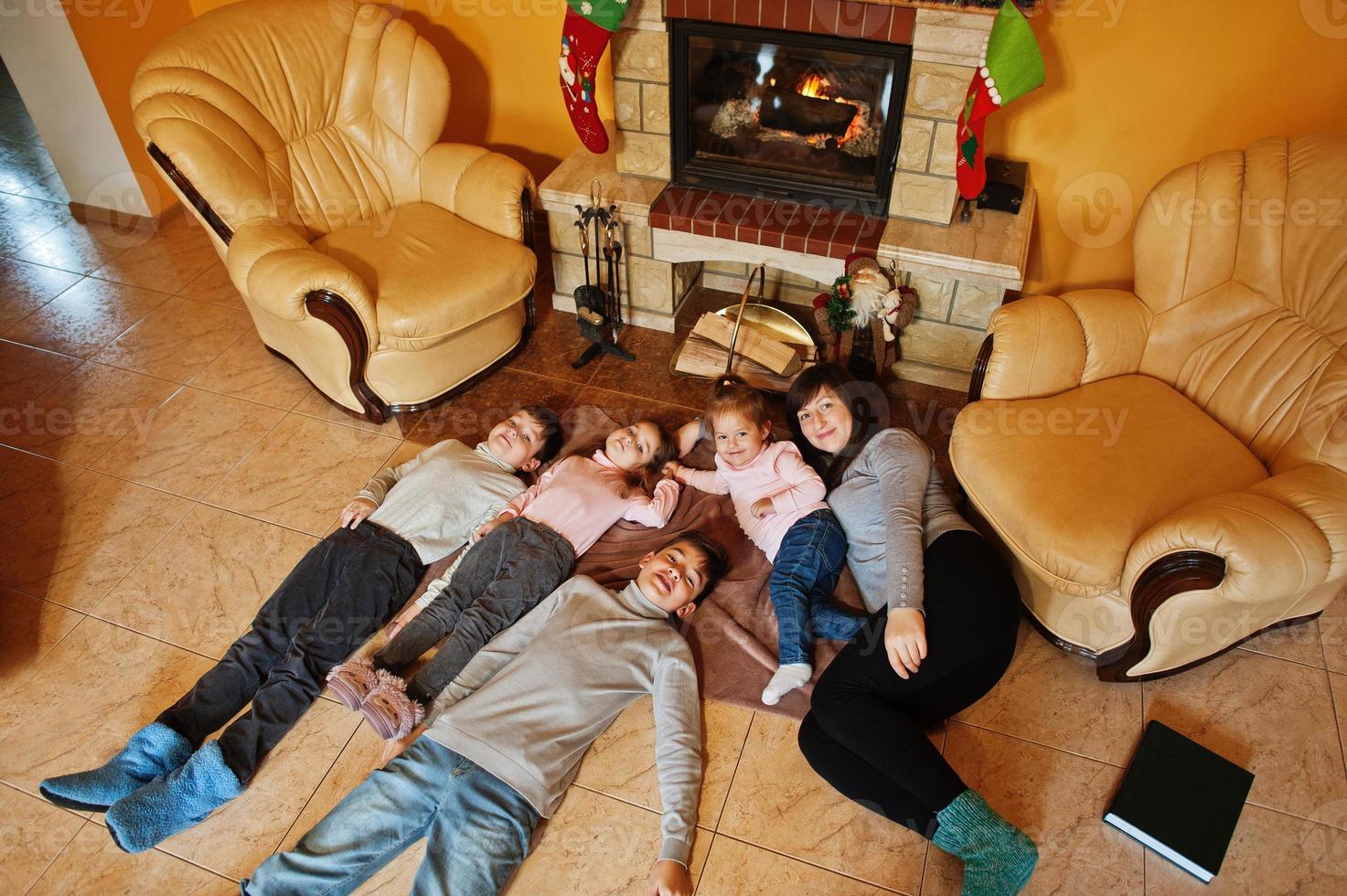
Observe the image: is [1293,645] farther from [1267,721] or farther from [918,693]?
[918,693]

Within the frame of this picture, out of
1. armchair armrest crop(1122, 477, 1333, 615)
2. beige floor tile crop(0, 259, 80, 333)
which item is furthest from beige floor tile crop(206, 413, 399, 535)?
armchair armrest crop(1122, 477, 1333, 615)

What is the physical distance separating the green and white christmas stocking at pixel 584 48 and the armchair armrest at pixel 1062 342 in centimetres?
139

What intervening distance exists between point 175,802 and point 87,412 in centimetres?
158

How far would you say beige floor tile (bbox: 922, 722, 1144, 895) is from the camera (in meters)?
1.83

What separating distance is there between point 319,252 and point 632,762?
1.78 m

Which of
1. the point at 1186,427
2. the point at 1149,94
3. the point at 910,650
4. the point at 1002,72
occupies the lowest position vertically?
the point at 910,650

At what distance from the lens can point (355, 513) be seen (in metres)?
2.37

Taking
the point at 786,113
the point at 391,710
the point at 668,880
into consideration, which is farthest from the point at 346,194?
the point at 668,880

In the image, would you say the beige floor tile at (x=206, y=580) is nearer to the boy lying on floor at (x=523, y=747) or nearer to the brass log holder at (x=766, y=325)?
the boy lying on floor at (x=523, y=747)

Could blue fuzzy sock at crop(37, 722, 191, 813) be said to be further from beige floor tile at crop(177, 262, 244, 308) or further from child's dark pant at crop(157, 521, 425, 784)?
beige floor tile at crop(177, 262, 244, 308)

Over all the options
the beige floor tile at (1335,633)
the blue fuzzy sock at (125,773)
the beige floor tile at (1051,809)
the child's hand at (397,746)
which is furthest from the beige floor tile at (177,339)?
the beige floor tile at (1335,633)

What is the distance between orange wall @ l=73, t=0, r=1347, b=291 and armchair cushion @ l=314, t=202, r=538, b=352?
0.80 metres

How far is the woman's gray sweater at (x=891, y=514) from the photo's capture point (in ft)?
6.73

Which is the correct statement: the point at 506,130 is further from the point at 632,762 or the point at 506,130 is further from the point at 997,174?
the point at 632,762
